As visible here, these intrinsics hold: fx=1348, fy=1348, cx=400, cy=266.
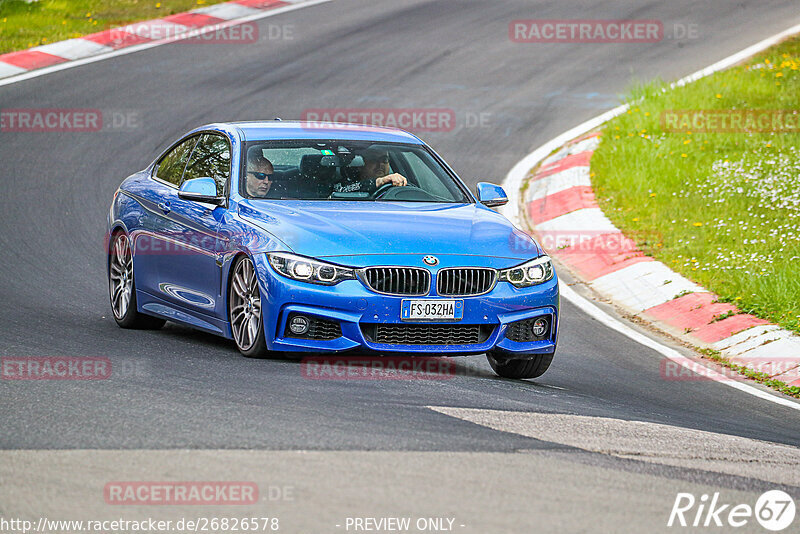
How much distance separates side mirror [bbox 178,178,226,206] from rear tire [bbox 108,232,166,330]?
135 cm

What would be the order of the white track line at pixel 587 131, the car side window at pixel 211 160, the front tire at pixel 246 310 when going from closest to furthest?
1. the front tire at pixel 246 310
2. the car side window at pixel 211 160
3. the white track line at pixel 587 131

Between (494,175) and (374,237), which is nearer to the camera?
(374,237)

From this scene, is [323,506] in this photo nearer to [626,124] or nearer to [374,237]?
[374,237]

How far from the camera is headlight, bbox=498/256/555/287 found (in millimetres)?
8375

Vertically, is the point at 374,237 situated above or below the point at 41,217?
above

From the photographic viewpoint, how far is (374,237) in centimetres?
825

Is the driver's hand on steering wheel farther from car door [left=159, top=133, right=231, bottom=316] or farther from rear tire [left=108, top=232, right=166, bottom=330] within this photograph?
rear tire [left=108, top=232, right=166, bottom=330]

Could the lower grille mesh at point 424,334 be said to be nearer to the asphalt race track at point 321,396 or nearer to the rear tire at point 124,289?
the asphalt race track at point 321,396

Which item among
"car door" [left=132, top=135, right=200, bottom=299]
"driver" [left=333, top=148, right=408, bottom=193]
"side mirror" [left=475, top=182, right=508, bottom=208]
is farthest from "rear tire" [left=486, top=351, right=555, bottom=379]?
"car door" [left=132, top=135, right=200, bottom=299]

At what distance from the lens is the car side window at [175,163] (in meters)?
10.2

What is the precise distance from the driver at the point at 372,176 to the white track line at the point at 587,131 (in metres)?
2.75

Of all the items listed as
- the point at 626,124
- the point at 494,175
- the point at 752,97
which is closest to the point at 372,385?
the point at 494,175

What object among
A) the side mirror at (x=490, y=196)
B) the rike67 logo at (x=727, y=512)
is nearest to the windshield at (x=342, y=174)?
the side mirror at (x=490, y=196)

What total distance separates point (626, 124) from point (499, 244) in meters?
10.2
